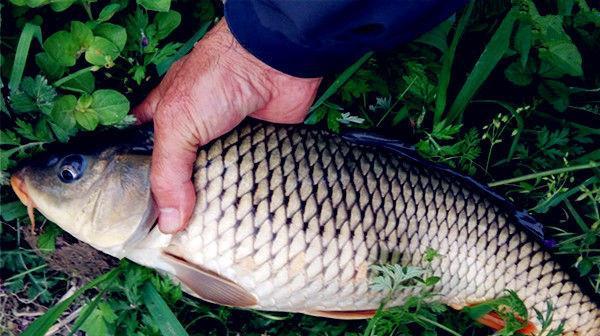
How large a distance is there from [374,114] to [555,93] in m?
0.82

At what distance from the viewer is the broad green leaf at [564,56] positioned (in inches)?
108

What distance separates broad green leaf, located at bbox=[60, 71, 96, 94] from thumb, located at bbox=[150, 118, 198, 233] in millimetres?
385

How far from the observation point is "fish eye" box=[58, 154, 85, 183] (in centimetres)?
224

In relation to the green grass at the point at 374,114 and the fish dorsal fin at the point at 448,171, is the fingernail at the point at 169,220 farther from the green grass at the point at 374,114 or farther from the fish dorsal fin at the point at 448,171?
the fish dorsal fin at the point at 448,171

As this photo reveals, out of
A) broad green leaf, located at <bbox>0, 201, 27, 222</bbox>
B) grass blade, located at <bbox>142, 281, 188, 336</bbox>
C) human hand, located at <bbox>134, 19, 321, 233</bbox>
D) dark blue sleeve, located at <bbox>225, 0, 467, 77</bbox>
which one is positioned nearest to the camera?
dark blue sleeve, located at <bbox>225, 0, 467, 77</bbox>

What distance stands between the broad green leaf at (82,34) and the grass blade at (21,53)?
0.14m

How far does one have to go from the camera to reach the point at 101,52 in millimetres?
2451

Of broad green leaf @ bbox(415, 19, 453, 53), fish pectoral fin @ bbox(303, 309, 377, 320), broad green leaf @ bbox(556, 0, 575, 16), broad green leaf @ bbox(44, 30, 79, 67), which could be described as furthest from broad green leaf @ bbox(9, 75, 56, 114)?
broad green leaf @ bbox(556, 0, 575, 16)

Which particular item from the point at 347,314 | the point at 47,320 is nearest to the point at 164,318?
the point at 47,320

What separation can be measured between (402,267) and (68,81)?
147 centimetres

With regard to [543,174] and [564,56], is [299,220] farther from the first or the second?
[564,56]

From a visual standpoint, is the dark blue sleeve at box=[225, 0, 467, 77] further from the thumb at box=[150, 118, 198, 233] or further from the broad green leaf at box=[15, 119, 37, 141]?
the broad green leaf at box=[15, 119, 37, 141]

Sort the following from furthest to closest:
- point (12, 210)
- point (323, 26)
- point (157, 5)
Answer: point (12, 210), point (157, 5), point (323, 26)

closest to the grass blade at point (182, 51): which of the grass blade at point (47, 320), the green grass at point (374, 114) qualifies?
the green grass at point (374, 114)
